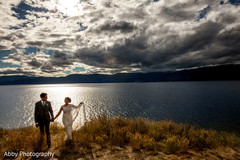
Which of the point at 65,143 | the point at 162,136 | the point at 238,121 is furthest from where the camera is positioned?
the point at 238,121

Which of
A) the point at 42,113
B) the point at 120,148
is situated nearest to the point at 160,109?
the point at 120,148

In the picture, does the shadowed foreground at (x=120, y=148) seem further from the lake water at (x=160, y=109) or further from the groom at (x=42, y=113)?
the lake water at (x=160, y=109)

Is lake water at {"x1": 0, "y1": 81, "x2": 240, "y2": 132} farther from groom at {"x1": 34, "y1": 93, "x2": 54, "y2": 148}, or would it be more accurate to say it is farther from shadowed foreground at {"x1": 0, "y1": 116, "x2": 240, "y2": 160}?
groom at {"x1": 34, "y1": 93, "x2": 54, "y2": 148}

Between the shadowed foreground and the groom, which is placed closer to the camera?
the shadowed foreground

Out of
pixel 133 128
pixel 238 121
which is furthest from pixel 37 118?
pixel 238 121

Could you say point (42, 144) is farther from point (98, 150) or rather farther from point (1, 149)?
point (98, 150)

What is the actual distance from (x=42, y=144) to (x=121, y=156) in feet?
13.7

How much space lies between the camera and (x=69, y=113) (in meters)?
7.02

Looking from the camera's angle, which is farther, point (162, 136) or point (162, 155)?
point (162, 136)

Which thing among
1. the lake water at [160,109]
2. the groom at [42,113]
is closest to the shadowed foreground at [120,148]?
the groom at [42,113]

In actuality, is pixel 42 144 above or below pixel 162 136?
above

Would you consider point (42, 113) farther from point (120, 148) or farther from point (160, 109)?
point (160, 109)

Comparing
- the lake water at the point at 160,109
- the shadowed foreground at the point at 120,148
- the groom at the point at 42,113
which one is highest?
the groom at the point at 42,113

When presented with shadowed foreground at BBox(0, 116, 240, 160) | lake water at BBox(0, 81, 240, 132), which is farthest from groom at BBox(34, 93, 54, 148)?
lake water at BBox(0, 81, 240, 132)
